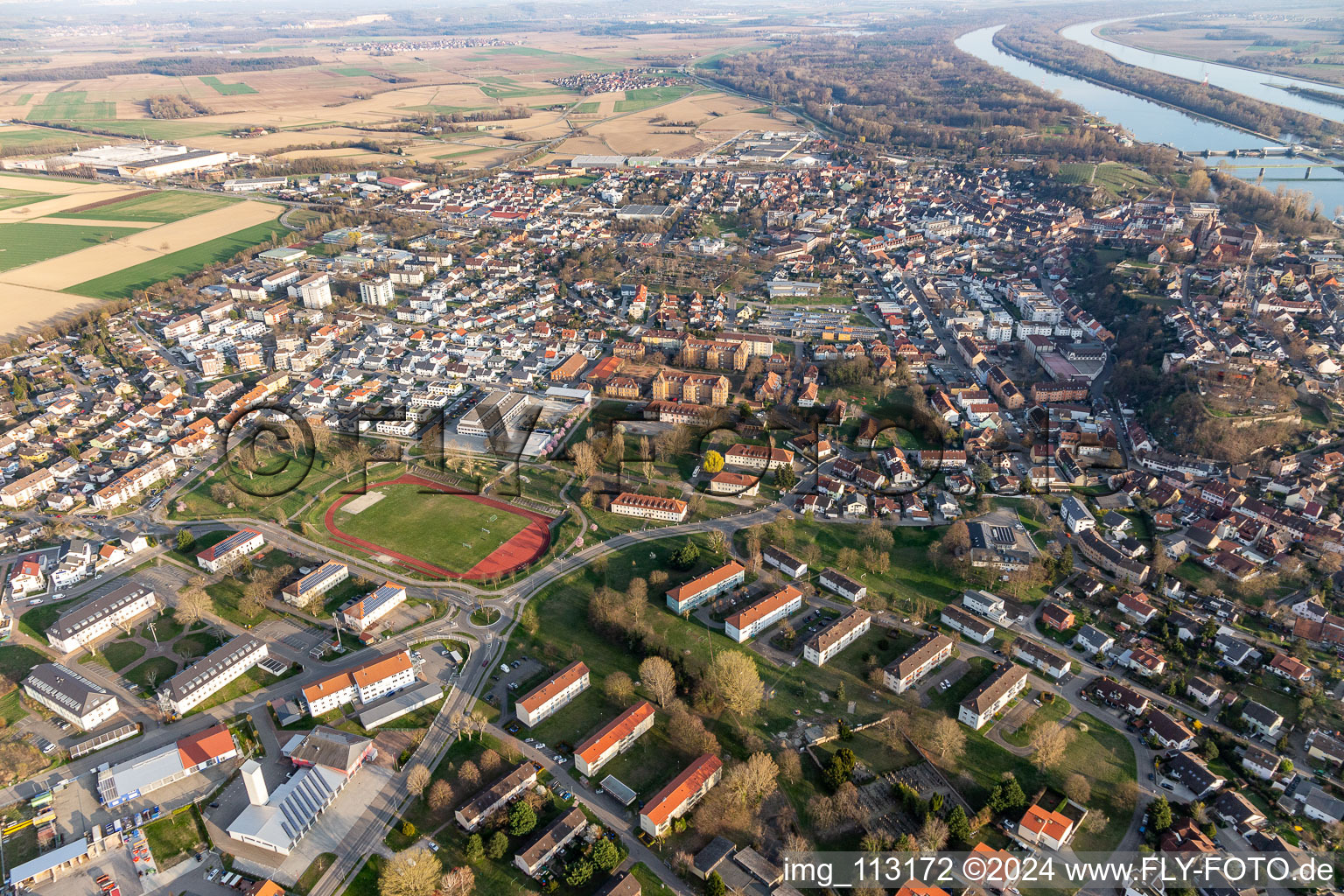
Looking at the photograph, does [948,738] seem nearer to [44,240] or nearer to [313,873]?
[313,873]

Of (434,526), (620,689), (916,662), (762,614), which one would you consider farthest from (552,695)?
(434,526)

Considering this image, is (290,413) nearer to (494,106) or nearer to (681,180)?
(681,180)

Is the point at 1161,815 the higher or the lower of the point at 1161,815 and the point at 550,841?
the lower

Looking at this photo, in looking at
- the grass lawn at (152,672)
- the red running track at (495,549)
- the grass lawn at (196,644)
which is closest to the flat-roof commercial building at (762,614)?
the red running track at (495,549)

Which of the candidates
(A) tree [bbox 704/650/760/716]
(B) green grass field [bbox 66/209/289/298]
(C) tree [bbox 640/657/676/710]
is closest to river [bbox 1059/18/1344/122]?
(A) tree [bbox 704/650/760/716]

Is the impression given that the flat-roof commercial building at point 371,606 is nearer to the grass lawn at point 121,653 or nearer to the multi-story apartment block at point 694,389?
the grass lawn at point 121,653

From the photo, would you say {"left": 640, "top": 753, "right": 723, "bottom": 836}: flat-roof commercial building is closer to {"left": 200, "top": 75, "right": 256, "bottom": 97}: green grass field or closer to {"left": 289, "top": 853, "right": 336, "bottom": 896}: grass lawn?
{"left": 289, "top": 853, "right": 336, "bottom": 896}: grass lawn
